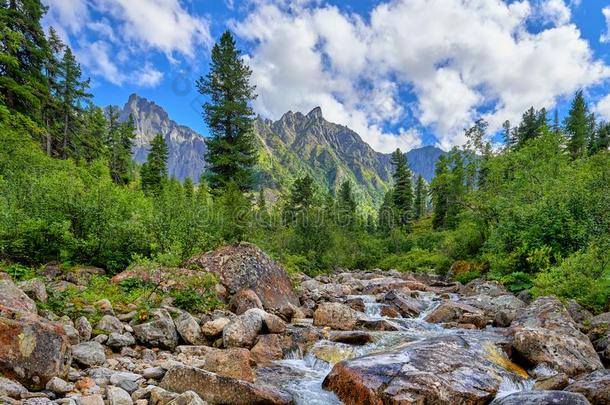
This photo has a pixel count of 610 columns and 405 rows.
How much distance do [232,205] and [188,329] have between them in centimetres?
1156

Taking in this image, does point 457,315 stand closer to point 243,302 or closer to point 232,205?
point 243,302

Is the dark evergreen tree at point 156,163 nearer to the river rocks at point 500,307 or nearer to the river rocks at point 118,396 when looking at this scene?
the river rocks at point 500,307

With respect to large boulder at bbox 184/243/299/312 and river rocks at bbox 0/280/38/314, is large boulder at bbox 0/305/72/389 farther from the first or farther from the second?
large boulder at bbox 184/243/299/312

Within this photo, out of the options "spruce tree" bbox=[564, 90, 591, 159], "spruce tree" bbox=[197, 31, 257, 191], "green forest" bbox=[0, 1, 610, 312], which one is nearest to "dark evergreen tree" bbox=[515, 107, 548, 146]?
"spruce tree" bbox=[564, 90, 591, 159]

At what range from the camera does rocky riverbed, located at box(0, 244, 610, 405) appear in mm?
4277

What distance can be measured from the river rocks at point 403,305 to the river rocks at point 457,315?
2.97ft

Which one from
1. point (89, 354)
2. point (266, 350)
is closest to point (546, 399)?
point (266, 350)

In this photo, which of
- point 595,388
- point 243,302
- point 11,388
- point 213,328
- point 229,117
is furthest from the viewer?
point 229,117

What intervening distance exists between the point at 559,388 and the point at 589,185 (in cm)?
1294

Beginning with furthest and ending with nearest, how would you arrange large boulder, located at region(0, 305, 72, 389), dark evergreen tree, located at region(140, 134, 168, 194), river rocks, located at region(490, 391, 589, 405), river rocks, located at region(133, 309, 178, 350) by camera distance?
dark evergreen tree, located at region(140, 134, 168, 194) → river rocks, located at region(133, 309, 178, 350) → river rocks, located at region(490, 391, 589, 405) → large boulder, located at region(0, 305, 72, 389)

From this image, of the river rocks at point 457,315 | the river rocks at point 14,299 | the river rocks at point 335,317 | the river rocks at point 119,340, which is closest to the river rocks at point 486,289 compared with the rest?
the river rocks at point 457,315

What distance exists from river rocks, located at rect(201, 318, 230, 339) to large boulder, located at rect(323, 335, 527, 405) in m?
2.50

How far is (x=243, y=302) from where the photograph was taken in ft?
31.0

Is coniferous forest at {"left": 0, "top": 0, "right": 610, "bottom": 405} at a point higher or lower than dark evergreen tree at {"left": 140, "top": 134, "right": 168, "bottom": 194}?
lower
